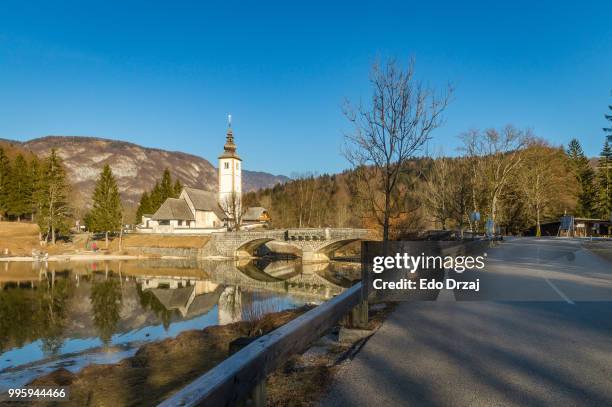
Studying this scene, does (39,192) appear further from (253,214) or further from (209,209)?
(253,214)

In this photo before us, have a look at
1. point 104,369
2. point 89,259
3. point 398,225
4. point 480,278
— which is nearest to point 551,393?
point 480,278

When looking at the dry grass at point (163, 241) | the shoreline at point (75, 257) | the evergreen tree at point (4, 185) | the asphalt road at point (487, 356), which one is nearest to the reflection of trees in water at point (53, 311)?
the asphalt road at point (487, 356)

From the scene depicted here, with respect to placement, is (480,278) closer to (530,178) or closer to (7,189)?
(530,178)

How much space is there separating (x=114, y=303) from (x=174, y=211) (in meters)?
54.2

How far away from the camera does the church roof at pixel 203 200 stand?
8519 cm

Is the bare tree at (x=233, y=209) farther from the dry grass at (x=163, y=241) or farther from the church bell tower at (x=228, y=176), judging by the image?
the dry grass at (x=163, y=241)

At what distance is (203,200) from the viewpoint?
88750 millimetres

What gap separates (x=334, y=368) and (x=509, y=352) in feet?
7.66

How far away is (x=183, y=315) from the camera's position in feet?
78.3

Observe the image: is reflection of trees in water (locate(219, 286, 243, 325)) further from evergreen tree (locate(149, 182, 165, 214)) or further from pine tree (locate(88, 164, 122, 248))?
evergreen tree (locate(149, 182, 165, 214))

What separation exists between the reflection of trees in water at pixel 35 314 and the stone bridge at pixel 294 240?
2927cm

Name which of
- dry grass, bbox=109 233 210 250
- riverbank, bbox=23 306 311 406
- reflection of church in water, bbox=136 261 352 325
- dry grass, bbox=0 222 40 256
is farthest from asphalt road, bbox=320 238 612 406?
dry grass, bbox=0 222 40 256

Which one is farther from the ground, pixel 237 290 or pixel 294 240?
pixel 294 240

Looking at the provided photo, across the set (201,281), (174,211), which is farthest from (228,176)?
(201,281)
